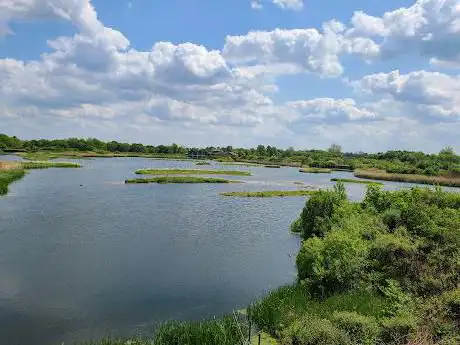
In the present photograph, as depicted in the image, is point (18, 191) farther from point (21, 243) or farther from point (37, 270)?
point (37, 270)

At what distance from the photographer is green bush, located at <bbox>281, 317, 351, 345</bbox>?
13.6m

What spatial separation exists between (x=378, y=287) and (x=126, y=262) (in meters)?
15.4

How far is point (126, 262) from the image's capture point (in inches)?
1062

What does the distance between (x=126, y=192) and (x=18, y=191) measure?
46.1 feet

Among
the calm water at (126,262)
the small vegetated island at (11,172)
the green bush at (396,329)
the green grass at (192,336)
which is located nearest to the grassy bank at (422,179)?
the calm water at (126,262)

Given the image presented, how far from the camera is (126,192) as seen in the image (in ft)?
202

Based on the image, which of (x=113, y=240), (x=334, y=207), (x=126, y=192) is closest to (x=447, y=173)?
(x=126, y=192)

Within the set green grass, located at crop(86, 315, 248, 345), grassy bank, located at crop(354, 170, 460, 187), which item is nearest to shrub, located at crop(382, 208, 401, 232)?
green grass, located at crop(86, 315, 248, 345)

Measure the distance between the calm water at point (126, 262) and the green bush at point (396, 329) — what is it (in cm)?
770

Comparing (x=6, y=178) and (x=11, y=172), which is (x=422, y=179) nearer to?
(x=6, y=178)

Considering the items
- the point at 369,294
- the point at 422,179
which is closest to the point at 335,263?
the point at 369,294

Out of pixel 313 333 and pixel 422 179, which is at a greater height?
pixel 422 179

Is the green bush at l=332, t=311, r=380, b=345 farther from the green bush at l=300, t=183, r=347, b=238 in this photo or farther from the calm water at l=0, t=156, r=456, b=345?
the green bush at l=300, t=183, r=347, b=238

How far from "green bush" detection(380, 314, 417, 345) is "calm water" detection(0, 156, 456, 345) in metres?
7.70
